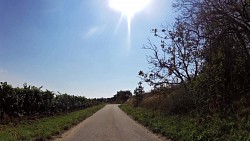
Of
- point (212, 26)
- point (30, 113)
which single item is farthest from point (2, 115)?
point (212, 26)

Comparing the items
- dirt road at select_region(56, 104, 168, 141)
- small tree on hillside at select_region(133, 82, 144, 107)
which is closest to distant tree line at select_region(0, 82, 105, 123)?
dirt road at select_region(56, 104, 168, 141)

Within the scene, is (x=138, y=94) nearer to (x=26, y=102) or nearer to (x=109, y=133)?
(x=26, y=102)

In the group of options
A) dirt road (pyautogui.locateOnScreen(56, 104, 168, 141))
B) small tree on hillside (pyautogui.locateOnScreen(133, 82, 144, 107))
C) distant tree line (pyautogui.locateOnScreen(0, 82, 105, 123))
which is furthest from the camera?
small tree on hillside (pyautogui.locateOnScreen(133, 82, 144, 107))

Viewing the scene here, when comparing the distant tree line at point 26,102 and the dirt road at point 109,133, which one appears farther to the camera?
the distant tree line at point 26,102

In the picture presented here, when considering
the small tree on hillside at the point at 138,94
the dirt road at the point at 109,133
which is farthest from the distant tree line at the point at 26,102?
the small tree on hillside at the point at 138,94

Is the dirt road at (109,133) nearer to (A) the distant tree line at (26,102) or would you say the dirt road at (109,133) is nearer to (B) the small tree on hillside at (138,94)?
(A) the distant tree line at (26,102)

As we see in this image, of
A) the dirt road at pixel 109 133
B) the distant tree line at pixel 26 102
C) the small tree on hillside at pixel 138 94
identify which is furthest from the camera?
the small tree on hillside at pixel 138 94

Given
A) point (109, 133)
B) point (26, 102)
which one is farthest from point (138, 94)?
point (109, 133)

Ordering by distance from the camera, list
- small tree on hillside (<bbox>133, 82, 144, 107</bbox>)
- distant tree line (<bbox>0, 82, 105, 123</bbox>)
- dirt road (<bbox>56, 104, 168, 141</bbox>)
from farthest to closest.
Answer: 1. small tree on hillside (<bbox>133, 82, 144, 107</bbox>)
2. distant tree line (<bbox>0, 82, 105, 123</bbox>)
3. dirt road (<bbox>56, 104, 168, 141</bbox>)

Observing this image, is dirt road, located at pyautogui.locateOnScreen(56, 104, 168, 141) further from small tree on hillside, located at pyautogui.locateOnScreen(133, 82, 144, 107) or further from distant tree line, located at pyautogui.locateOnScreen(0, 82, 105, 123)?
small tree on hillside, located at pyautogui.locateOnScreen(133, 82, 144, 107)

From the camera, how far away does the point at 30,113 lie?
105ft

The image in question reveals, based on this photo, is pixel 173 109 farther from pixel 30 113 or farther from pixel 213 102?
pixel 30 113

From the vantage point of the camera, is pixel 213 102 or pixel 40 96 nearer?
pixel 213 102

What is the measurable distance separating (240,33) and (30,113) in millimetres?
21980
